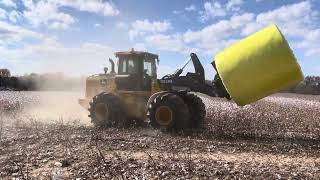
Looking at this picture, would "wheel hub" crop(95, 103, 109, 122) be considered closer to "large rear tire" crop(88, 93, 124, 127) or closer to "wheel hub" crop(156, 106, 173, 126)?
"large rear tire" crop(88, 93, 124, 127)

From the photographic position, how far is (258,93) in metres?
13.2

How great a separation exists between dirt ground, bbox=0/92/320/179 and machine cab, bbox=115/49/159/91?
156 cm

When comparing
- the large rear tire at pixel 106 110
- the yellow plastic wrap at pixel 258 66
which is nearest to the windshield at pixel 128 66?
the large rear tire at pixel 106 110

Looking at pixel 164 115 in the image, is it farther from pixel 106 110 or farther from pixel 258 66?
pixel 258 66

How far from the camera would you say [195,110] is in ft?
52.5

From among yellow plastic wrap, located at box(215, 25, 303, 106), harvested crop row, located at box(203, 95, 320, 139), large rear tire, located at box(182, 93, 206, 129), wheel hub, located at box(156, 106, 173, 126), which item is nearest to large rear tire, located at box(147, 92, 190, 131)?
wheel hub, located at box(156, 106, 173, 126)

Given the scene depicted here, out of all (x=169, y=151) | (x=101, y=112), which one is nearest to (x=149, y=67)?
(x=101, y=112)

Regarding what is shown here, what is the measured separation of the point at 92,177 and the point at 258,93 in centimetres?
593

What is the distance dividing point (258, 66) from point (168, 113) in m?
3.45

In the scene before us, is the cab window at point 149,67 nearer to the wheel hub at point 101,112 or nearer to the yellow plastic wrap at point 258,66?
the wheel hub at point 101,112

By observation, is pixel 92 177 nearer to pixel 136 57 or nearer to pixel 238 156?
pixel 238 156

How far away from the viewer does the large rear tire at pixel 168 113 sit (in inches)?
Result: 584

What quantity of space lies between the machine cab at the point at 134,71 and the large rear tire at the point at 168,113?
164cm

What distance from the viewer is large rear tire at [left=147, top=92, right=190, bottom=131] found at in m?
14.8
